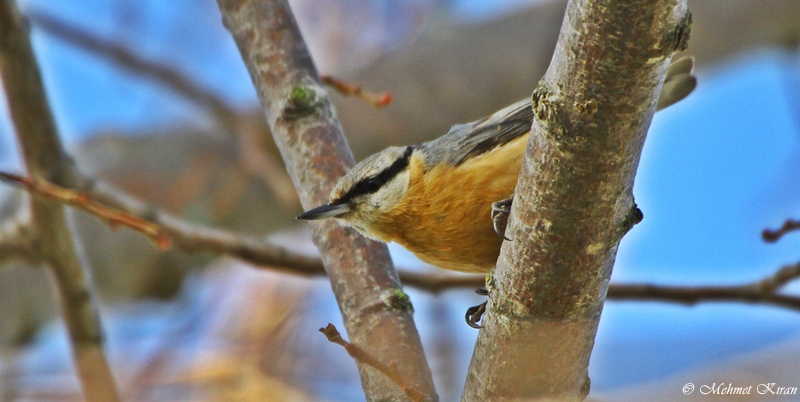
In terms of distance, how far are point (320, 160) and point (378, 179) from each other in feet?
0.93

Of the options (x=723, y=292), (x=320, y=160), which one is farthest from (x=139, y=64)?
(x=723, y=292)

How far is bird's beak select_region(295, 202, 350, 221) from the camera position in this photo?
223 centimetres

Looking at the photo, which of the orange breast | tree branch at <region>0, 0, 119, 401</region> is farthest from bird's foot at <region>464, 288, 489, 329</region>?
tree branch at <region>0, 0, 119, 401</region>

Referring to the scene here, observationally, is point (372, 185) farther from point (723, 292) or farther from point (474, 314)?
point (723, 292)

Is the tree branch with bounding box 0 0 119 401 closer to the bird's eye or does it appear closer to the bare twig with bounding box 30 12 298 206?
the bird's eye

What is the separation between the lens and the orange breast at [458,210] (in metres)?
2.25

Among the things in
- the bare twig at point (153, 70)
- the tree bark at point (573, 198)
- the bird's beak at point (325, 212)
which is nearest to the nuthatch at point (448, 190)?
the bird's beak at point (325, 212)

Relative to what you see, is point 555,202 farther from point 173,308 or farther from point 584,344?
point 173,308

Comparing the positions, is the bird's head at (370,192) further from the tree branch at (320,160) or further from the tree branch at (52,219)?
the tree branch at (52,219)

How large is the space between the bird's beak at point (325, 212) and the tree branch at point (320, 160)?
0.03m

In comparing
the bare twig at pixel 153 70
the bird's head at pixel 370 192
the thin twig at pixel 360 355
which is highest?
the bare twig at pixel 153 70

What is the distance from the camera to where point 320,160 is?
2.29 m

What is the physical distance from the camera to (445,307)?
4.68 meters

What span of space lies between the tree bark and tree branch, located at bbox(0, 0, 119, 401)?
59.2 inches
